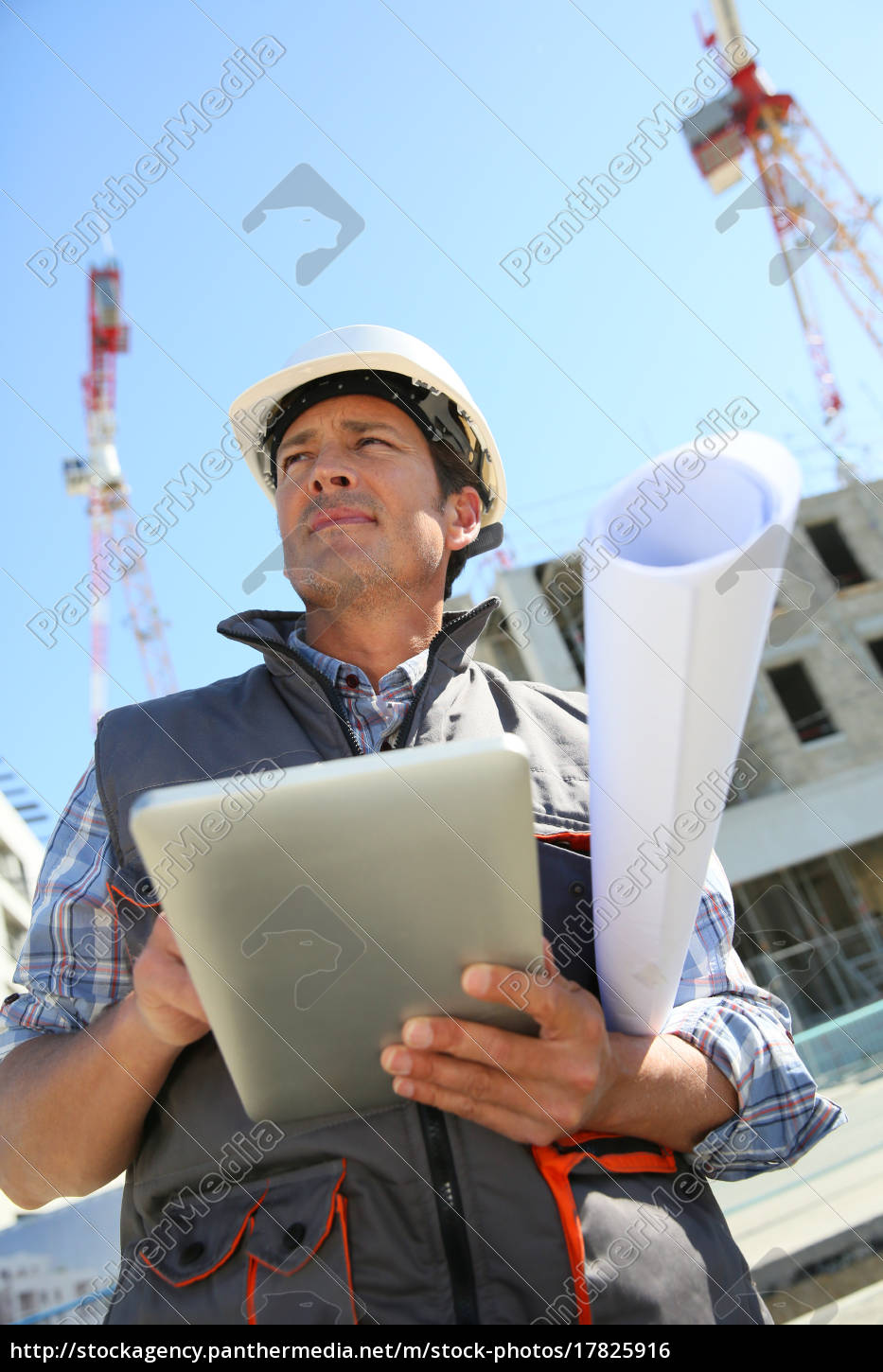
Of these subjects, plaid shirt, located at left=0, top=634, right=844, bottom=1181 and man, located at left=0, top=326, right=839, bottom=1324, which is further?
plaid shirt, located at left=0, top=634, right=844, bottom=1181

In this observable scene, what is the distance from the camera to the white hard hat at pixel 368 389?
2477 millimetres

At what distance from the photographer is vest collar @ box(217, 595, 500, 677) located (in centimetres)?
195

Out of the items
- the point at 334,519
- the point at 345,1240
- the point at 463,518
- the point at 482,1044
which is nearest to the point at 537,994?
the point at 482,1044

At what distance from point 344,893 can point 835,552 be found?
2345cm

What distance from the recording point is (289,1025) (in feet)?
3.94

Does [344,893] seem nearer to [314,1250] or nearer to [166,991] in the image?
[166,991]

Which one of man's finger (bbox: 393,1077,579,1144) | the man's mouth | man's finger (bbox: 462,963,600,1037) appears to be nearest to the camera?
man's finger (bbox: 462,963,600,1037)

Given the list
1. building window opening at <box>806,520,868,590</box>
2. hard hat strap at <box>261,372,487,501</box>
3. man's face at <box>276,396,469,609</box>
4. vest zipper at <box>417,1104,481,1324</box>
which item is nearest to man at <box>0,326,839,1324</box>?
vest zipper at <box>417,1104,481,1324</box>

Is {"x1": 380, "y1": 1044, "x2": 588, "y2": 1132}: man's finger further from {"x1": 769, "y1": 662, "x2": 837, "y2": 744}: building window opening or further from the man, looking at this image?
{"x1": 769, "y1": 662, "x2": 837, "y2": 744}: building window opening

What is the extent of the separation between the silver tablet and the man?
0.23 ft

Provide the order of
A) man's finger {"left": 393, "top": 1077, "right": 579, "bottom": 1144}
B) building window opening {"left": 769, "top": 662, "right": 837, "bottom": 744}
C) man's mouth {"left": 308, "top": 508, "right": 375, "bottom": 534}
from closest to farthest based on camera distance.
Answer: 1. man's finger {"left": 393, "top": 1077, "right": 579, "bottom": 1144}
2. man's mouth {"left": 308, "top": 508, "right": 375, "bottom": 534}
3. building window opening {"left": 769, "top": 662, "right": 837, "bottom": 744}

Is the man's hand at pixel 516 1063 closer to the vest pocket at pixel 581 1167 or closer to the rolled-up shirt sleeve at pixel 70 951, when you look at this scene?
the vest pocket at pixel 581 1167

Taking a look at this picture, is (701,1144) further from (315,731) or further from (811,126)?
(811,126)

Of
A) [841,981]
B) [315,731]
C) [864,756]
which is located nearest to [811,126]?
[864,756]
